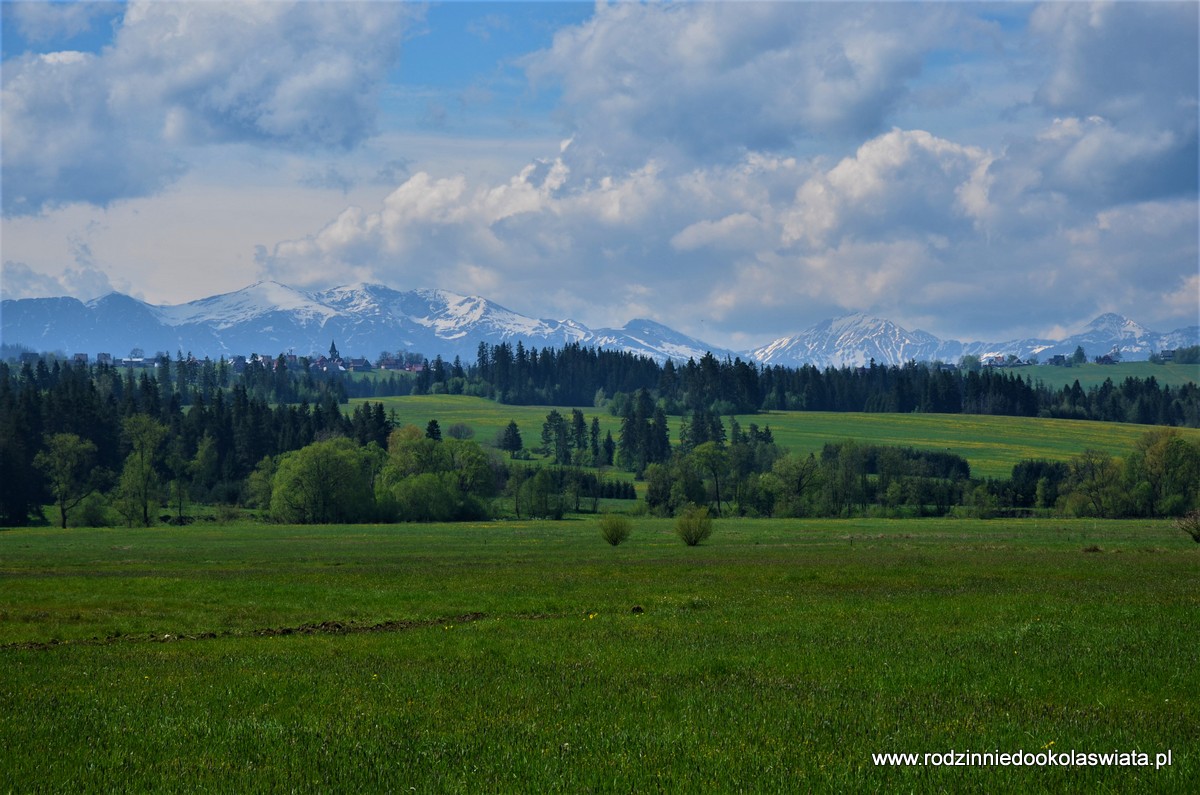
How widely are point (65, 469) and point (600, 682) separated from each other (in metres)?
150

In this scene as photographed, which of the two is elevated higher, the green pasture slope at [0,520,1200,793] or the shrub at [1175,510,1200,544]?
the green pasture slope at [0,520,1200,793]

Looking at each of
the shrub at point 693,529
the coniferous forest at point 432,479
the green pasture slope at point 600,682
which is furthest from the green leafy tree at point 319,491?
the green pasture slope at point 600,682

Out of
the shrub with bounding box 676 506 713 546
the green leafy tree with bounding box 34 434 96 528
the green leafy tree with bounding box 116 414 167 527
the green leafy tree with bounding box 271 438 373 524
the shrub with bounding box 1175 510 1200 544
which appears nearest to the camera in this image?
the shrub with bounding box 1175 510 1200 544

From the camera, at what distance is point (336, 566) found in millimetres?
58156

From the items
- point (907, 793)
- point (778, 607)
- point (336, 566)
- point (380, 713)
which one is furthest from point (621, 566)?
point (907, 793)

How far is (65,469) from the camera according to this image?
146000 mm

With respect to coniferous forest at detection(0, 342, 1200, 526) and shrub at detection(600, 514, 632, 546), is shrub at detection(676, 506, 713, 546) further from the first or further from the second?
coniferous forest at detection(0, 342, 1200, 526)

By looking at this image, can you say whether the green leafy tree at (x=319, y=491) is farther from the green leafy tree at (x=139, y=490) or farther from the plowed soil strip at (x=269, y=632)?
the plowed soil strip at (x=269, y=632)

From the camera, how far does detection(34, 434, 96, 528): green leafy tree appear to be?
146 meters

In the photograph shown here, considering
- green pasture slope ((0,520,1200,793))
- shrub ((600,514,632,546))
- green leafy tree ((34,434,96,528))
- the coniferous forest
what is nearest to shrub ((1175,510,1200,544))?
green pasture slope ((0,520,1200,793))

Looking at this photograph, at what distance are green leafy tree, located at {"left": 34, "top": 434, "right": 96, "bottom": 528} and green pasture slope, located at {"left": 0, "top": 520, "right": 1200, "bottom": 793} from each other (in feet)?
378

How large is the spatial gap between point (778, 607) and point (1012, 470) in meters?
166

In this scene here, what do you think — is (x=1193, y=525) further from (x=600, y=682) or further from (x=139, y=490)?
(x=139, y=490)

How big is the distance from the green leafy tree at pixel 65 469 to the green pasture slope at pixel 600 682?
115m
